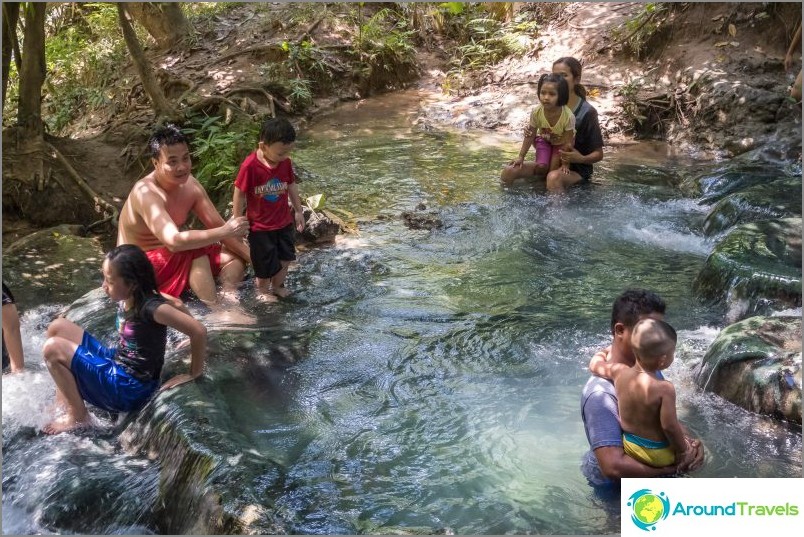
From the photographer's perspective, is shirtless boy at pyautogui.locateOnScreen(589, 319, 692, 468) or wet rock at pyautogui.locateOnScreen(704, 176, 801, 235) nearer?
shirtless boy at pyautogui.locateOnScreen(589, 319, 692, 468)

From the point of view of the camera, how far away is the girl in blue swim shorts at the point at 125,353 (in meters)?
3.77

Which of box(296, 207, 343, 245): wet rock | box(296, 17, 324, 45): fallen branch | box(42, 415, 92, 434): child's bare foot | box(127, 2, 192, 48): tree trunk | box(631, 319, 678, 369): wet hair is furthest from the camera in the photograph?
box(296, 17, 324, 45): fallen branch

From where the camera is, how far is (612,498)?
3127mm

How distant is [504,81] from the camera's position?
39.6 ft

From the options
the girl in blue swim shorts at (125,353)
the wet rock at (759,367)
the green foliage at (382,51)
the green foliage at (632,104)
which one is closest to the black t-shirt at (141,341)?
the girl in blue swim shorts at (125,353)

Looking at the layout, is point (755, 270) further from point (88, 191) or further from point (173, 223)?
point (88, 191)

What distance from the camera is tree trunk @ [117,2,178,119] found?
8.18m

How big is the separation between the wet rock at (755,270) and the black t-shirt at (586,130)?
2129 mm

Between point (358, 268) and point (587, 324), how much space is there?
6.35ft

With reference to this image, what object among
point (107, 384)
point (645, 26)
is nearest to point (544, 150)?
point (645, 26)

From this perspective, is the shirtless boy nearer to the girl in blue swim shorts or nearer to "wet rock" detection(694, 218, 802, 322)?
the girl in blue swim shorts

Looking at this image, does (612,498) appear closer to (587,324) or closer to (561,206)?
(587,324)

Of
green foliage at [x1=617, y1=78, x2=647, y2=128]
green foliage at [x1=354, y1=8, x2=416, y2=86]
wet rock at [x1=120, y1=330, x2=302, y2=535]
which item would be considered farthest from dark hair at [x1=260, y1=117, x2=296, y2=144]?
green foliage at [x1=354, y1=8, x2=416, y2=86]

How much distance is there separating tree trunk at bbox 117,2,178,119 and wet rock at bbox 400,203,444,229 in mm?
3796
